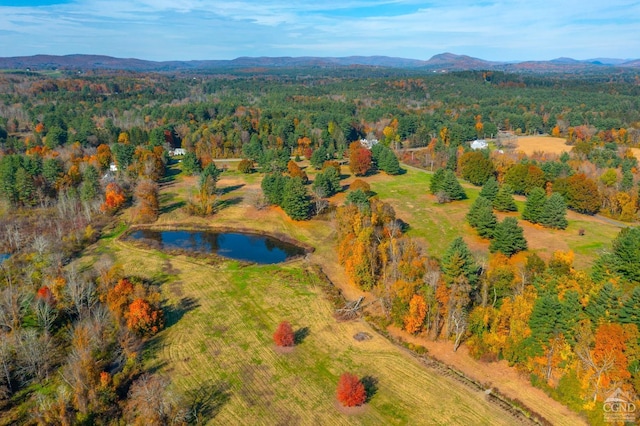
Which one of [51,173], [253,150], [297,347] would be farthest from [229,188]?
[297,347]

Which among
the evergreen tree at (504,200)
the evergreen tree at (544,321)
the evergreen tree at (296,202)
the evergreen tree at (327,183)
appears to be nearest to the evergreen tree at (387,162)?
the evergreen tree at (327,183)

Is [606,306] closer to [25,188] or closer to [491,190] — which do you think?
[491,190]

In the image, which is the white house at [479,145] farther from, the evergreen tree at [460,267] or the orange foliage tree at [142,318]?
the orange foliage tree at [142,318]

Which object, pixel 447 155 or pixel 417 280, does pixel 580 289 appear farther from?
pixel 447 155

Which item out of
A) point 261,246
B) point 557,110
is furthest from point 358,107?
point 261,246

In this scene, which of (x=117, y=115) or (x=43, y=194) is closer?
(x=43, y=194)

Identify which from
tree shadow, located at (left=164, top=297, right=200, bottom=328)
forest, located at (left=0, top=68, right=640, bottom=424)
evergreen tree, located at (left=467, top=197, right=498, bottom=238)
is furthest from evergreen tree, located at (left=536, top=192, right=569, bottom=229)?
tree shadow, located at (left=164, top=297, right=200, bottom=328)
